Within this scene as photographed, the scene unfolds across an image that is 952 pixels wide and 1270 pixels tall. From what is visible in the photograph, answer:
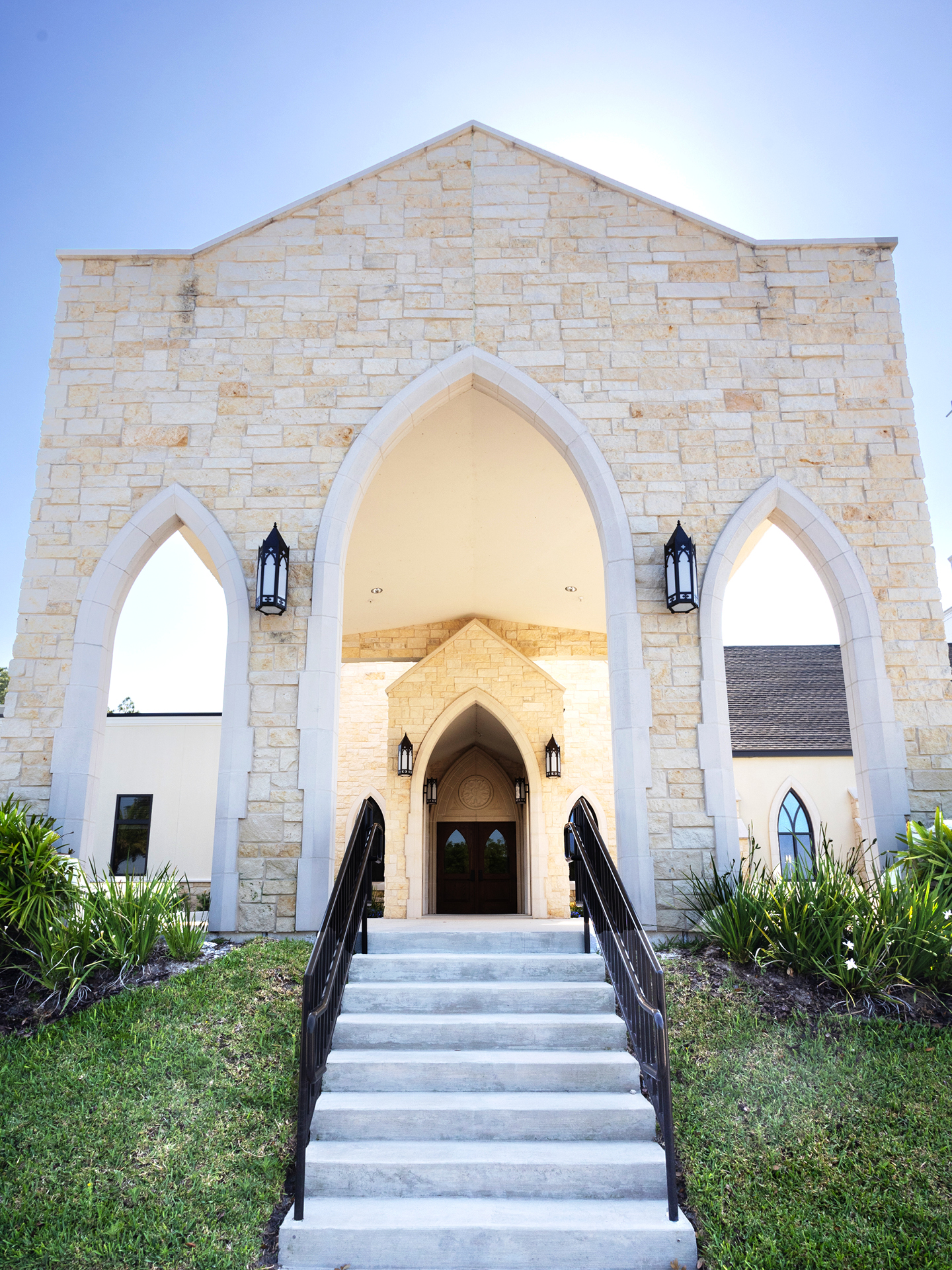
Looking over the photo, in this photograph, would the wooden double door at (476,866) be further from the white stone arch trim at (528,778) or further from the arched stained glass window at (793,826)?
the arched stained glass window at (793,826)

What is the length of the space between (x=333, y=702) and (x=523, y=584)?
6047mm

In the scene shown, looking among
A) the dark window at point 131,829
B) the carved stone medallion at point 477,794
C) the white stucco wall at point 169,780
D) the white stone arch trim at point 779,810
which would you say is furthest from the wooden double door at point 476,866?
the dark window at point 131,829

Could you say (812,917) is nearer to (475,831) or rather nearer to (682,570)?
(682,570)

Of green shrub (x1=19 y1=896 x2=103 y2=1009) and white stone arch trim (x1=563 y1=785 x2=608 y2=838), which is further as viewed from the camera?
white stone arch trim (x1=563 y1=785 x2=608 y2=838)

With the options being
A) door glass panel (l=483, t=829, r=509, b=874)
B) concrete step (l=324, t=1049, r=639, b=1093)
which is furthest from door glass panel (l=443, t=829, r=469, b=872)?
concrete step (l=324, t=1049, r=639, b=1093)

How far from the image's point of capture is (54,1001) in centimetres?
501

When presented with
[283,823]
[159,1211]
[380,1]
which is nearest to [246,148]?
[380,1]

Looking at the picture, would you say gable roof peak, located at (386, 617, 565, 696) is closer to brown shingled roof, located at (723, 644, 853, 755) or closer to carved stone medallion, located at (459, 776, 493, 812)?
carved stone medallion, located at (459, 776, 493, 812)

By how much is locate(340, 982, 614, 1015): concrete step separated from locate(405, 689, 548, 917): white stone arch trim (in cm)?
819

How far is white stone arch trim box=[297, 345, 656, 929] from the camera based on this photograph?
647 centimetres

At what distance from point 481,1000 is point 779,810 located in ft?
37.6

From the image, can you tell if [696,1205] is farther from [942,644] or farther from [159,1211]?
[942,644]

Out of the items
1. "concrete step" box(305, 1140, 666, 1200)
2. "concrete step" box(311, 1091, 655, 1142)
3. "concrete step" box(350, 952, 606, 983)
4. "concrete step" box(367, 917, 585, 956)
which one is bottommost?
"concrete step" box(305, 1140, 666, 1200)

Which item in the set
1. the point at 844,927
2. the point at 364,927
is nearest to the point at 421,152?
the point at 364,927
